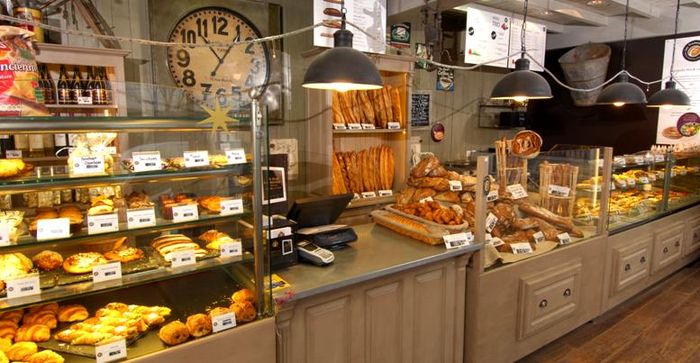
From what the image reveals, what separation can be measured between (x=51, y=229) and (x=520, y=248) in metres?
2.41

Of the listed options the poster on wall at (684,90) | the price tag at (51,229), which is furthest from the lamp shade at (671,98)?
the price tag at (51,229)

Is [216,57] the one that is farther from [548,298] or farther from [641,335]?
[641,335]

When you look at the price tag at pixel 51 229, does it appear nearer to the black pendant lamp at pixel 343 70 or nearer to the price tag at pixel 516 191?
the black pendant lamp at pixel 343 70

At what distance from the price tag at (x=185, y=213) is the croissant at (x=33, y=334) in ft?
1.81

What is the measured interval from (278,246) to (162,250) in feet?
1.64

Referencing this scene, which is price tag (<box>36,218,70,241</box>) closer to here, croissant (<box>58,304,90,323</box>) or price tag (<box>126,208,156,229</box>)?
price tag (<box>126,208,156,229</box>)

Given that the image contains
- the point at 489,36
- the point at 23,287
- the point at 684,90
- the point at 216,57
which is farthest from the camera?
the point at 684,90

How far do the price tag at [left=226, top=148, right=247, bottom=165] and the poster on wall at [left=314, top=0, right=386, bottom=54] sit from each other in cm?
186

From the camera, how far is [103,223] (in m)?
1.47

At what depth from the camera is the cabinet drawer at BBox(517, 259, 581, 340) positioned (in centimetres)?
267

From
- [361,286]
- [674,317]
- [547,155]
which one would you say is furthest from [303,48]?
[674,317]

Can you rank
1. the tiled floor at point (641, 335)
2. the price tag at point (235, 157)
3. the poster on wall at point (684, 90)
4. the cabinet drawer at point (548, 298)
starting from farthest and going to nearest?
1. the poster on wall at point (684, 90)
2. the tiled floor at point (641, 335)
3. the cabinet drawer at point (548, 298)
4. the price tag at point (235, 157)

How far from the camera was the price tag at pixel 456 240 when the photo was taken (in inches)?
91.5

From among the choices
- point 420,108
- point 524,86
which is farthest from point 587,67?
point 524,86
